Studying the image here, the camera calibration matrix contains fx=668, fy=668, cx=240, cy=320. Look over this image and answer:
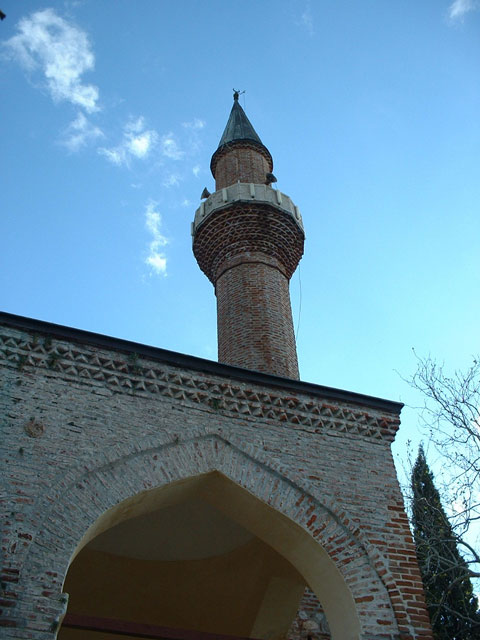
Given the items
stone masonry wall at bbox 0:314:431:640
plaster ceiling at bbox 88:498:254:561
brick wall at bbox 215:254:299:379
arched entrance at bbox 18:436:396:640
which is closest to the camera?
stone masonry wall at bbox 0:314:431:640

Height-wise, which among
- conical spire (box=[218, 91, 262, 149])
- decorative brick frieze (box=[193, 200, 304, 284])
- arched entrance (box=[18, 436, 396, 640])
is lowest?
arched entrance (box=[18, 436, 396, 640])

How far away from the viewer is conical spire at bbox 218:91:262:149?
45.0ft

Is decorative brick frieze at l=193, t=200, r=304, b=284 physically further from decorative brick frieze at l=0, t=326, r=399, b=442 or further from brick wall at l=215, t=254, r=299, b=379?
decorative brick frieze at l=0, t=326, r=399, b=442

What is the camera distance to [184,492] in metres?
6.08

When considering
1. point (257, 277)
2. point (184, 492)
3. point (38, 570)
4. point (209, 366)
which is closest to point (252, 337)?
point (257, 277)

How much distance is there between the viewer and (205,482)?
19.9ft

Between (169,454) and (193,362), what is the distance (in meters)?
1.03

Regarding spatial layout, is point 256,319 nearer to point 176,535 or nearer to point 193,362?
point 176,535

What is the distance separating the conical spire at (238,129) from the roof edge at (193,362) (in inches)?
314

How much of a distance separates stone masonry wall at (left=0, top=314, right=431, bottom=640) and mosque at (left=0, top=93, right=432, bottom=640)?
1 cm

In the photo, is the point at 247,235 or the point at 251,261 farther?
the point at 247,235

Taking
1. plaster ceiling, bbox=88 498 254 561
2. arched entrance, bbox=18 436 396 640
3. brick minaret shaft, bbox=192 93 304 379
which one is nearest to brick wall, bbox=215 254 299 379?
brick minaret shaft, bbox=192 93 304 379

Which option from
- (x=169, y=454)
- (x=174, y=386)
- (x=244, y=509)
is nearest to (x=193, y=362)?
(x=174, y=386)

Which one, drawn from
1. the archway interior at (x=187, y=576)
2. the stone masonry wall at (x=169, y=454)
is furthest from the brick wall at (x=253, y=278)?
the stone masonry wall at (x=169, y=454)
